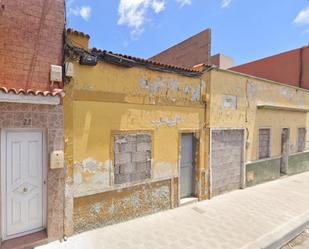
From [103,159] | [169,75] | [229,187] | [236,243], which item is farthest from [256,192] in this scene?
[103,159]

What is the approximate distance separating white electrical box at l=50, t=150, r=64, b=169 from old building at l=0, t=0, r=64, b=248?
0.10 metres

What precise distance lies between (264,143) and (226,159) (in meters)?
2.78

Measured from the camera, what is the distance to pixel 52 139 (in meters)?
4.57

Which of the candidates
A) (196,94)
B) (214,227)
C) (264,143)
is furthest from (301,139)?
(214,227)

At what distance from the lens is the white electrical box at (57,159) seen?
4.50 meters

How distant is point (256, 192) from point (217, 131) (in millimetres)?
2815


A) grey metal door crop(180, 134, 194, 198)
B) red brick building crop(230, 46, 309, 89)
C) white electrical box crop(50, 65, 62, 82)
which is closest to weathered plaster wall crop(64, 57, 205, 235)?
white electrical box crop(50, 65, 62, 82)

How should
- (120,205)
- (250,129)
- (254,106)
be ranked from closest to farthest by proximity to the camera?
1. (120,205)
2. (250,129)
3. (254,106)

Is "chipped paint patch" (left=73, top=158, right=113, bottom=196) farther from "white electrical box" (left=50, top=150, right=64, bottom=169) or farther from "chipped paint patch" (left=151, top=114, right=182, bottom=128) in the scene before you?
"chipped paint patch" (left=151, top=114, right=182, bottom=128)

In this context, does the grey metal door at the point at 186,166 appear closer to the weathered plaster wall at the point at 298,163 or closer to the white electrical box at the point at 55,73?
the white electrical box at the point at 55,73

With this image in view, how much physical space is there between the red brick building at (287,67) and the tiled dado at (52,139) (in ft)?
43.2

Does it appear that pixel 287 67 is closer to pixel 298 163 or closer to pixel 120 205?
pixel 298 163

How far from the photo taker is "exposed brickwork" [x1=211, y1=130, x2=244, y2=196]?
7.62m

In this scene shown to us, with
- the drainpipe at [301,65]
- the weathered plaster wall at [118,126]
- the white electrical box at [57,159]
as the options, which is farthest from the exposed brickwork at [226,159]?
the drainpipe at [301,65]
